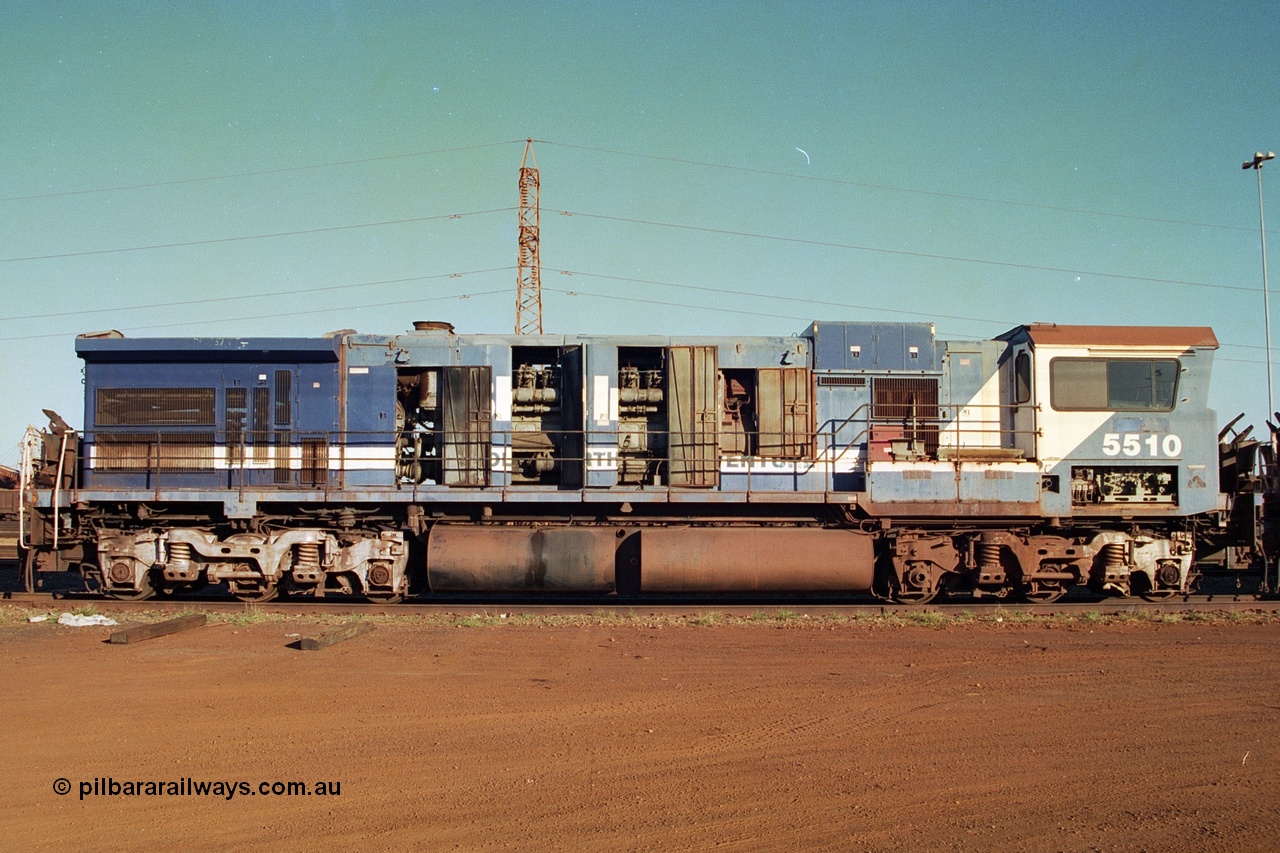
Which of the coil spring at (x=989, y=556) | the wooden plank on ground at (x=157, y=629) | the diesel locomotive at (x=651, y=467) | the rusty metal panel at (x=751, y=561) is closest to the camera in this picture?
the wooden plank on ground at (x=157, y=629)

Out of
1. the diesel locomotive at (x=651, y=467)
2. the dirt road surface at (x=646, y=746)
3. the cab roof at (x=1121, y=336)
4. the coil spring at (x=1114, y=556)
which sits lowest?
the dirt road surface at (x=646, y=746)

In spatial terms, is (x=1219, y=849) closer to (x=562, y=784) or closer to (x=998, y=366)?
(x=562, y=784)

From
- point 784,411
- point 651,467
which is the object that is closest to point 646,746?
point 651,467

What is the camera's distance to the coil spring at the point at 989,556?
14.0 meters

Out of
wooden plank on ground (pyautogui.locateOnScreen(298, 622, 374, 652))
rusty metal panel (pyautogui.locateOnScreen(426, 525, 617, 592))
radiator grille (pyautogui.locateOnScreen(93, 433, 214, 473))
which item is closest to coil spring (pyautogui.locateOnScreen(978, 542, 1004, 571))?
rusty metal panel (pyautogui.locateOnScreen(426, 525, 617, 592))

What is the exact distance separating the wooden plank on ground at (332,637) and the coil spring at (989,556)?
912 cm

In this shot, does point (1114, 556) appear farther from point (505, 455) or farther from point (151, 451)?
point (151, 451)

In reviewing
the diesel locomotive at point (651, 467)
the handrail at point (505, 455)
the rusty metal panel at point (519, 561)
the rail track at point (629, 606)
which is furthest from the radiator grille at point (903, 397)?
the rusty metal panel at point (519, 561)

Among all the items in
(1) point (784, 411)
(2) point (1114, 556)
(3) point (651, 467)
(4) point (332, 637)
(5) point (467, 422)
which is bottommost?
(4) point (332, 637)

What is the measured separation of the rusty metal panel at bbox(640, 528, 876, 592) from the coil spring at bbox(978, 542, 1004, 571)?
5.91ft

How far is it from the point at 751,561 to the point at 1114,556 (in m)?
5.70

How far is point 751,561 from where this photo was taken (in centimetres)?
1362

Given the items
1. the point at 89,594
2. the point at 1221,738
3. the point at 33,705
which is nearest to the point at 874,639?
the point at 1221,738

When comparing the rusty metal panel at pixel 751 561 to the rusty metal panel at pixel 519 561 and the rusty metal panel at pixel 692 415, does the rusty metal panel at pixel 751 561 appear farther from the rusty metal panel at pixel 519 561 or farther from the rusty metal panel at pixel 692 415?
the rusty metal panel at pixel 692 415
